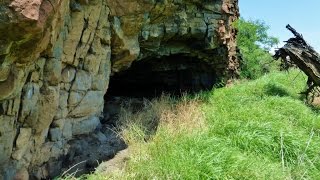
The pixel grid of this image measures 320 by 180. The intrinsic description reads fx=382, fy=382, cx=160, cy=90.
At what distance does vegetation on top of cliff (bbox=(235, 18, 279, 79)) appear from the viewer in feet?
53.9

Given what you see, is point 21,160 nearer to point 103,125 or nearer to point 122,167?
point 122,167

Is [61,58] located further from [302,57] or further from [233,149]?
[302,57]

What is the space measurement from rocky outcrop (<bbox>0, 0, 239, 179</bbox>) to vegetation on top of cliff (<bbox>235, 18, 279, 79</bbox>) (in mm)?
7362

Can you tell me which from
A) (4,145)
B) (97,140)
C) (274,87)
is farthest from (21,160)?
(274,87)

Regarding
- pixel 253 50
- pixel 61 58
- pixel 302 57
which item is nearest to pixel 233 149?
pixel 61 58

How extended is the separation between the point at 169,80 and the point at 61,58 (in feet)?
23.6

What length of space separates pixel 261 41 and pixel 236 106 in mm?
11995

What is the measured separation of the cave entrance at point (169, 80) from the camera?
11781 millimetres

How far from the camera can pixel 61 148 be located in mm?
5797

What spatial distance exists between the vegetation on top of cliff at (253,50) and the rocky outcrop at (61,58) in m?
7.36

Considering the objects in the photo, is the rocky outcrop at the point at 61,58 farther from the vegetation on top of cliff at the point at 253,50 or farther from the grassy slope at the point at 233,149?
the vegetation on top of cliff at the point at 253,50

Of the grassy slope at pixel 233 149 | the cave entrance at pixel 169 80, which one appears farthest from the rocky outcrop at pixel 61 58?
the cave entrance at pixel 169 80

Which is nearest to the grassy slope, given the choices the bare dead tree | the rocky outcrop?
the rocky outcrop

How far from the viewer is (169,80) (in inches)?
489
